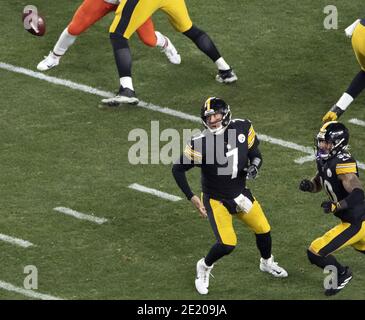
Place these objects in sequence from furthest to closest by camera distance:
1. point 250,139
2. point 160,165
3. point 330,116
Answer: point 330,116 < point 160,165 < point 250,139

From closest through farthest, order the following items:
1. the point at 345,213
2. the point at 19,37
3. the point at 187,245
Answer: the point at 345,213
the point at 187,245
the point at 19,37

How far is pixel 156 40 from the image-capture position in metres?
16.2

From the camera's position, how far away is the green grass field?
1263 cm

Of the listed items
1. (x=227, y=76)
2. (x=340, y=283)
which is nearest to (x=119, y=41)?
(x=227, y=76)

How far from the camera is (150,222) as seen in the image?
13.5 metres

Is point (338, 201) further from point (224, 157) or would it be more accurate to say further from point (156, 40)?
point (156, 40)

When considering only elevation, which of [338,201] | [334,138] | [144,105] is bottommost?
[144,105]

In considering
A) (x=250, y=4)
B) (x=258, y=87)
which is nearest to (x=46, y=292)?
(x=258, y=87)

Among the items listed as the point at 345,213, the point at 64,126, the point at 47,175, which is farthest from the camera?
the point at 64,126

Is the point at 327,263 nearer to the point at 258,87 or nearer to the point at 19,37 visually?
the point at 258,87

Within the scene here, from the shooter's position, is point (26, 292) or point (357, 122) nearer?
point (26, 292)

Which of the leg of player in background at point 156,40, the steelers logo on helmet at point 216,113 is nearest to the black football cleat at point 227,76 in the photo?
the leg of player in background at point 156,40

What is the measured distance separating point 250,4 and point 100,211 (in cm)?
526

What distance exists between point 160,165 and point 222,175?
7.81ft
